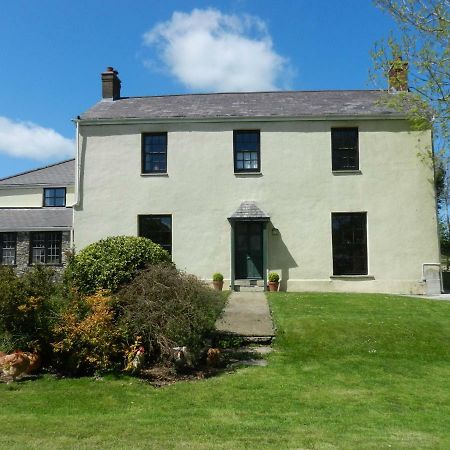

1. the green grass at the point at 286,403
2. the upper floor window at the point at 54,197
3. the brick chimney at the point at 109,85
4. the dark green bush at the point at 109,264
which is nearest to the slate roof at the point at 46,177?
the upper floor window at the point at 54,197

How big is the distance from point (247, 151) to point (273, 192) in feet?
6.68

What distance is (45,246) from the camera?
2652 cm

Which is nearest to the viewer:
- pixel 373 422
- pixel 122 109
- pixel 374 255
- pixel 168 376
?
pixel 373 422

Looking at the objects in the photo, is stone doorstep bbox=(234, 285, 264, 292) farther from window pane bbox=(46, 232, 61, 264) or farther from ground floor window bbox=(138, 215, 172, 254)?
window pane bbox=(46, 232, 61, 264)

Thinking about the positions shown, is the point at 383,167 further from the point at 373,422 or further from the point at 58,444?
the point at 58,444

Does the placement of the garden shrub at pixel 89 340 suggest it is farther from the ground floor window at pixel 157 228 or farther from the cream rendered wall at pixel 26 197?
the cream rendered wall at pixel 26 197

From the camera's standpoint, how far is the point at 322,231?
19.5 m

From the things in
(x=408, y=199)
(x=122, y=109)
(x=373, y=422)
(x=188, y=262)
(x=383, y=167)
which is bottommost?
(x=373, y=422)

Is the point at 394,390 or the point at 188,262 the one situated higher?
the point at 188,262

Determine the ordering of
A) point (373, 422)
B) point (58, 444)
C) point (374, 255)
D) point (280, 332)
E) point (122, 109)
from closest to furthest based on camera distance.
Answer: point (58, 444)
point (373, 422)
point (280, 332)
point (374, 255)
point (122, 109)

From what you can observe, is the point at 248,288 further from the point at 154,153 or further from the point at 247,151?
the point at 154,153

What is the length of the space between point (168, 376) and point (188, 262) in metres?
10.7

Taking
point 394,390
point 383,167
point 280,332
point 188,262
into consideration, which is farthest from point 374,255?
point 394,390

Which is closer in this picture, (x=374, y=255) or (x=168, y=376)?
(x=168, y=376)
